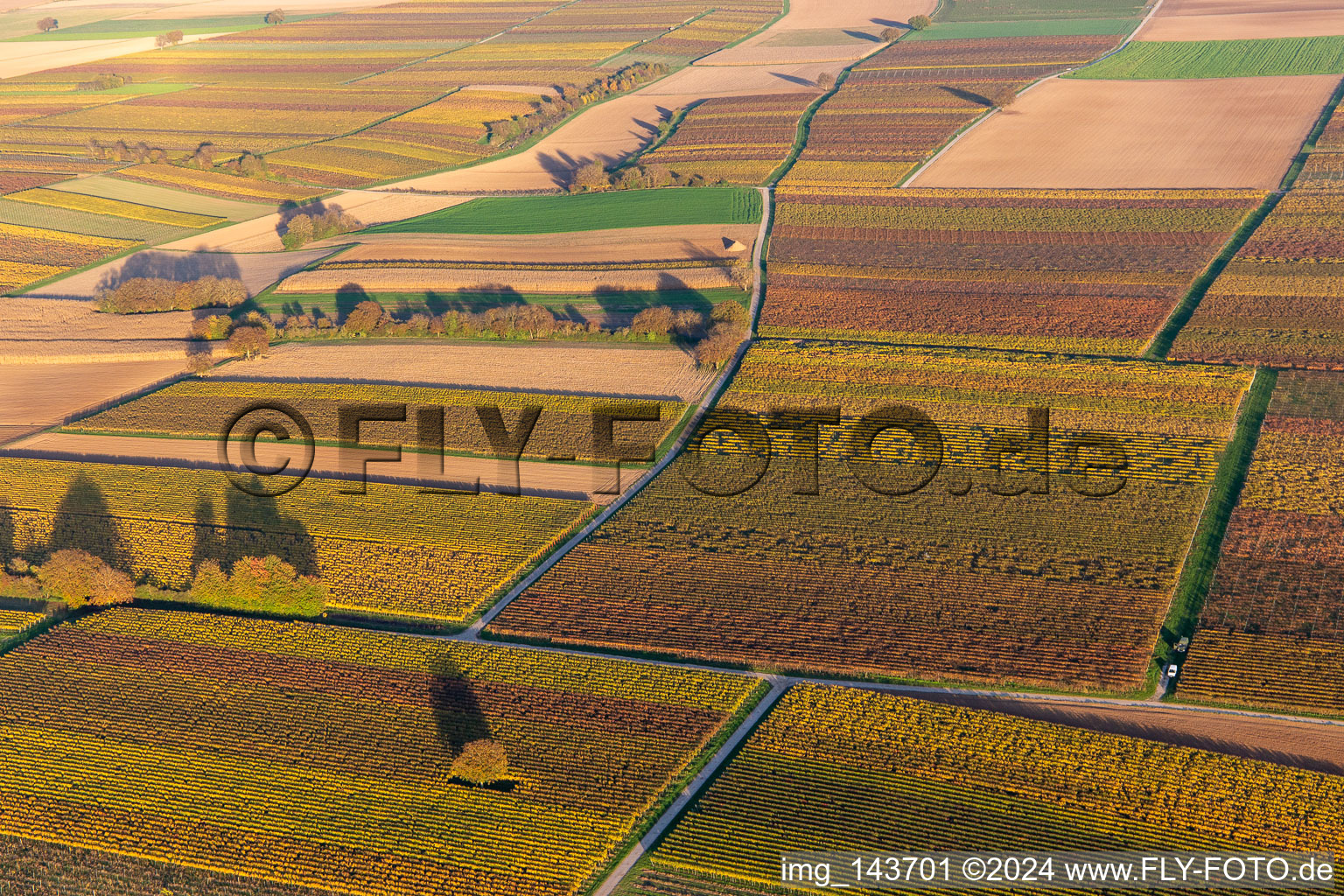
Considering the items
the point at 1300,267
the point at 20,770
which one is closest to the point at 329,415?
the point at 20,770

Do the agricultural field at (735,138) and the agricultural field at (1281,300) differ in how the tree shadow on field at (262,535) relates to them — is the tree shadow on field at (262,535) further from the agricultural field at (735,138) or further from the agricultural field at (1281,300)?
the agricultural field at (735,138)

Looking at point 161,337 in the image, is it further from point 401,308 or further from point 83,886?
point 83,886

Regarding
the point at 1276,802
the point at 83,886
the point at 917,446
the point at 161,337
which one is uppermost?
the point at 161,337

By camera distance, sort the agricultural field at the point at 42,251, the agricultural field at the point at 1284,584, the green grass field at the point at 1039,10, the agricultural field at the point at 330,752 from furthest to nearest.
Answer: the green grass field at the point at 1039,10 < the agricultural field at the point at 42,251 < the agricultural field at the point at 1284,584 < the agricultural field at the point at 330,752

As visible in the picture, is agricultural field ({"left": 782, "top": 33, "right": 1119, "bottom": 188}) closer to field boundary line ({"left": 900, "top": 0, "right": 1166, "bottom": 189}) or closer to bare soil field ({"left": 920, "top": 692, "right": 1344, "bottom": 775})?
field boundary line ({"left": 900, "top": 0, "right": 1166, "bottom": 189})

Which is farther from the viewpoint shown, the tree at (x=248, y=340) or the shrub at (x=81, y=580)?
the tree at (x=248, y=340)

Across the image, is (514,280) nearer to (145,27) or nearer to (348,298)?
(348,298)

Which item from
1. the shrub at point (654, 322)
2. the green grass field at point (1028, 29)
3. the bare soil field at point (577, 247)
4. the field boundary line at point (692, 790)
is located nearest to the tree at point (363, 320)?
the bare soil field at point (577, 247)
